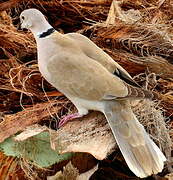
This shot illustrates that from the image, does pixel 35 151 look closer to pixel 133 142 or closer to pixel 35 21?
pixel 133 142

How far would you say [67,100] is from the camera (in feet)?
9.12

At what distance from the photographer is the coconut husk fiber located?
2512mm

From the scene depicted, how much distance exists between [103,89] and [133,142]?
21 cm

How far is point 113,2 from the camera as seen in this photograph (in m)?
3.27

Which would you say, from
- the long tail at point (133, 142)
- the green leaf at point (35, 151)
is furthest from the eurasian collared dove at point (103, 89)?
the green leaf at point (35, 151)

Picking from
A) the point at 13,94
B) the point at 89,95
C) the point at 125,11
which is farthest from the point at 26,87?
the point at 125,11

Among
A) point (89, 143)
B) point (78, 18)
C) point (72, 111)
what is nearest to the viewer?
point (89, 143)

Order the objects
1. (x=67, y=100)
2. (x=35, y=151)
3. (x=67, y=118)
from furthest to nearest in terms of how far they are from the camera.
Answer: (x=67, y=100) → (x=67, y=118) → (x=35, y=151)

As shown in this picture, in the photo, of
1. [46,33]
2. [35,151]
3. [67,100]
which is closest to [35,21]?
[46,33]

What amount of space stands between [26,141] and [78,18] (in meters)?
0.89

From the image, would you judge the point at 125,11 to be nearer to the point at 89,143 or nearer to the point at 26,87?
the point at 26,87

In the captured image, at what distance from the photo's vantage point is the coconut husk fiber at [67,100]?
2.51m

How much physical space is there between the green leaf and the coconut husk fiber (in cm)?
3

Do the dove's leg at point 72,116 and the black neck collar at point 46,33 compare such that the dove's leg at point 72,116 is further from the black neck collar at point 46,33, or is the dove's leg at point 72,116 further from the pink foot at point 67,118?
the black neck collar at point 46,33
